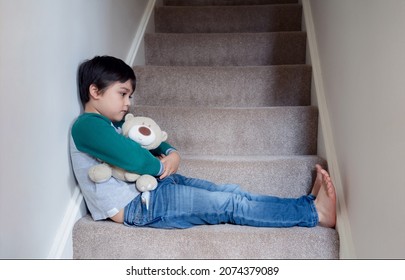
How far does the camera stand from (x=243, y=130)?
1.83 metres

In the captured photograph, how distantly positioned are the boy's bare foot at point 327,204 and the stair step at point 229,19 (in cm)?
139

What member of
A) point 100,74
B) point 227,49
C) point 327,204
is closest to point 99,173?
point 100,74

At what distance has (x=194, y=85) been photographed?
6.80 feet

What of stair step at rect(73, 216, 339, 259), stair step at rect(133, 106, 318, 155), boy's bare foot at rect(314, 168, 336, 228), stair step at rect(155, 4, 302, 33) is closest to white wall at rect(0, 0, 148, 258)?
stair step at rect(73, 216, 339, 259)

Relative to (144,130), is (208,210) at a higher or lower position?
lower

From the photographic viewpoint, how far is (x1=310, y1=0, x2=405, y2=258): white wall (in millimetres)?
979

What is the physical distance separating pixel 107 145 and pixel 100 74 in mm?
259

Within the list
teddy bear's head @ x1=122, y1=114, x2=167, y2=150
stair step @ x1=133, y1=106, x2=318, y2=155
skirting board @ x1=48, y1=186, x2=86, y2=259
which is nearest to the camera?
skirting board @ x1=48, y1=186, x2=86, y2=259

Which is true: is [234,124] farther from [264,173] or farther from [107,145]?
[107,145]

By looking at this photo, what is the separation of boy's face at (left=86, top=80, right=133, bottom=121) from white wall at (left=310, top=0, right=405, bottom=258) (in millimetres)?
714

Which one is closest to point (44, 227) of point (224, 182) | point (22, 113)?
point (22, 113)

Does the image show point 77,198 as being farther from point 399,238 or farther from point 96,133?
point 399,238

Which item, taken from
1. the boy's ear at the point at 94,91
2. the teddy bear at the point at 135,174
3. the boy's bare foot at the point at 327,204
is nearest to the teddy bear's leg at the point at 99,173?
the teddy bear at the point at 135,174

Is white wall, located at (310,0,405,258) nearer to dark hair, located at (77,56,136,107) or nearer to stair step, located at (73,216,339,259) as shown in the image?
stair step, located at (73,216,339,259)
